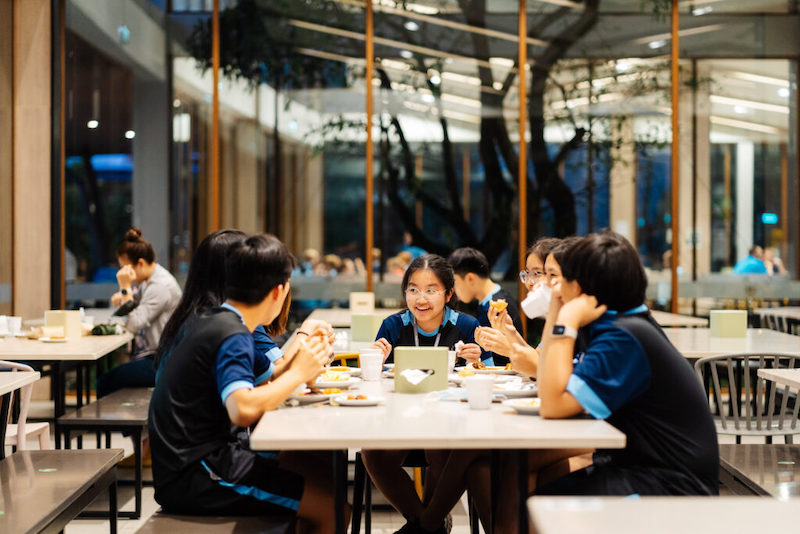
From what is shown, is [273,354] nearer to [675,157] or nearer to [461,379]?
[461,379]

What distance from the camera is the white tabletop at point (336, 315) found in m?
6.14

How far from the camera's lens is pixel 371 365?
331cm

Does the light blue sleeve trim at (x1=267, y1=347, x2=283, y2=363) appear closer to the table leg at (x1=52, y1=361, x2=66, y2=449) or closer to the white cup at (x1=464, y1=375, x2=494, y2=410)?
the white cup at (x1=464, y1=375, x2=494, y2=410)

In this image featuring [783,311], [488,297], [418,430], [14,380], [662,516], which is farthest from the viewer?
[783,311]

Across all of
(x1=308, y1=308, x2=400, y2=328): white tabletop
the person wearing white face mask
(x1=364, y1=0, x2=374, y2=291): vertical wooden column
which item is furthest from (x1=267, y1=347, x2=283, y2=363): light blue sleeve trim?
(x1=364, y1=0, x2=374, y2=291): vertical wooden column

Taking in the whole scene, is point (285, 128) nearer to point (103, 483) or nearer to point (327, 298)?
point (327, 298)

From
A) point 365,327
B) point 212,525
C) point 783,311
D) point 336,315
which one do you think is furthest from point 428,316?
point 783,311

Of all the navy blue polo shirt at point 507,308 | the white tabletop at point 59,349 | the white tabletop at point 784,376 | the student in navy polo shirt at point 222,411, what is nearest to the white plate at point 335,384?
the student in navy polo shirt at point 222,411

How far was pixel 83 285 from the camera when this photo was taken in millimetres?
7375

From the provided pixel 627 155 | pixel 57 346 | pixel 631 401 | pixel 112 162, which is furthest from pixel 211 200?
pixel 631 401

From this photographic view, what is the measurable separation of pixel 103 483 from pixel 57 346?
174 cm

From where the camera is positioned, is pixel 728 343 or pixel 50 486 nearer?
pixel 50 486

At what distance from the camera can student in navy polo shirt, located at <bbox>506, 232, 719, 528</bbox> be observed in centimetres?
242

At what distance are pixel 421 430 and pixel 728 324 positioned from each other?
136 inches
